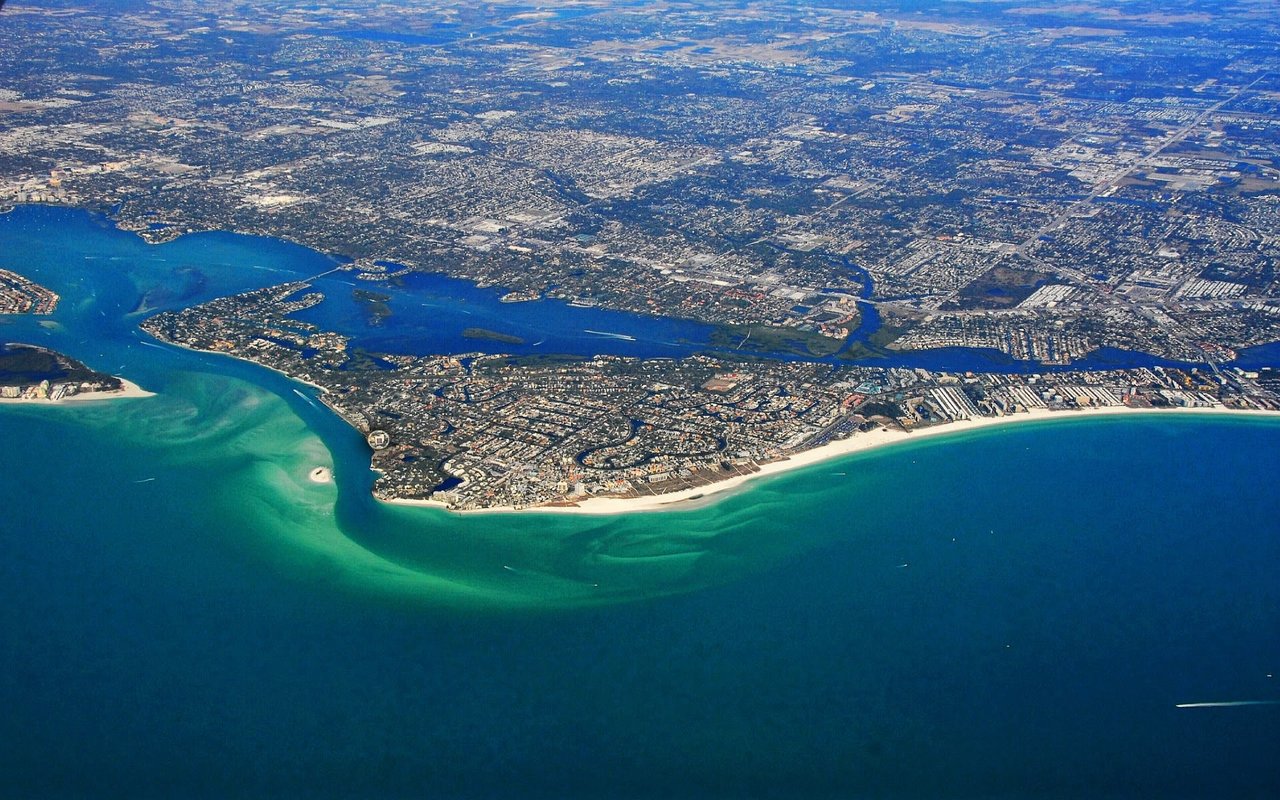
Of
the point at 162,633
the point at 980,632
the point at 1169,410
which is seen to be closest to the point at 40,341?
the point at 162,633

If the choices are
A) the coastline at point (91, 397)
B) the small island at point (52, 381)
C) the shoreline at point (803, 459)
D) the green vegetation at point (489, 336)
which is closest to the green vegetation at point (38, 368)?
the small island at point (52, 381)

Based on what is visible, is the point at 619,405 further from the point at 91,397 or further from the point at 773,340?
the point at 91,397

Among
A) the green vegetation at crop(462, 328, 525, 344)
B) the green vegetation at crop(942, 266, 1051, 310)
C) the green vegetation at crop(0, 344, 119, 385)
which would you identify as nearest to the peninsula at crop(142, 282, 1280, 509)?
the green vegetation at crop(462, 328, 525, 344)

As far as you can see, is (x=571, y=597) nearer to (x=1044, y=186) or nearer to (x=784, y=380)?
(x=784, y=380)

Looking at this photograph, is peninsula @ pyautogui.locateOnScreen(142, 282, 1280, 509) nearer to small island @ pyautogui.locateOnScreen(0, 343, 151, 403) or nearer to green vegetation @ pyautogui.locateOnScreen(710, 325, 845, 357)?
green vegetation @ pyautogui.locateOnScreen(710, 325, 845, 357)

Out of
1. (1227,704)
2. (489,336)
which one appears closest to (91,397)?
(489,336)

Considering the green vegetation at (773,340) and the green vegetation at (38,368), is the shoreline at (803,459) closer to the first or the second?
the green vegetation at (773,340)
